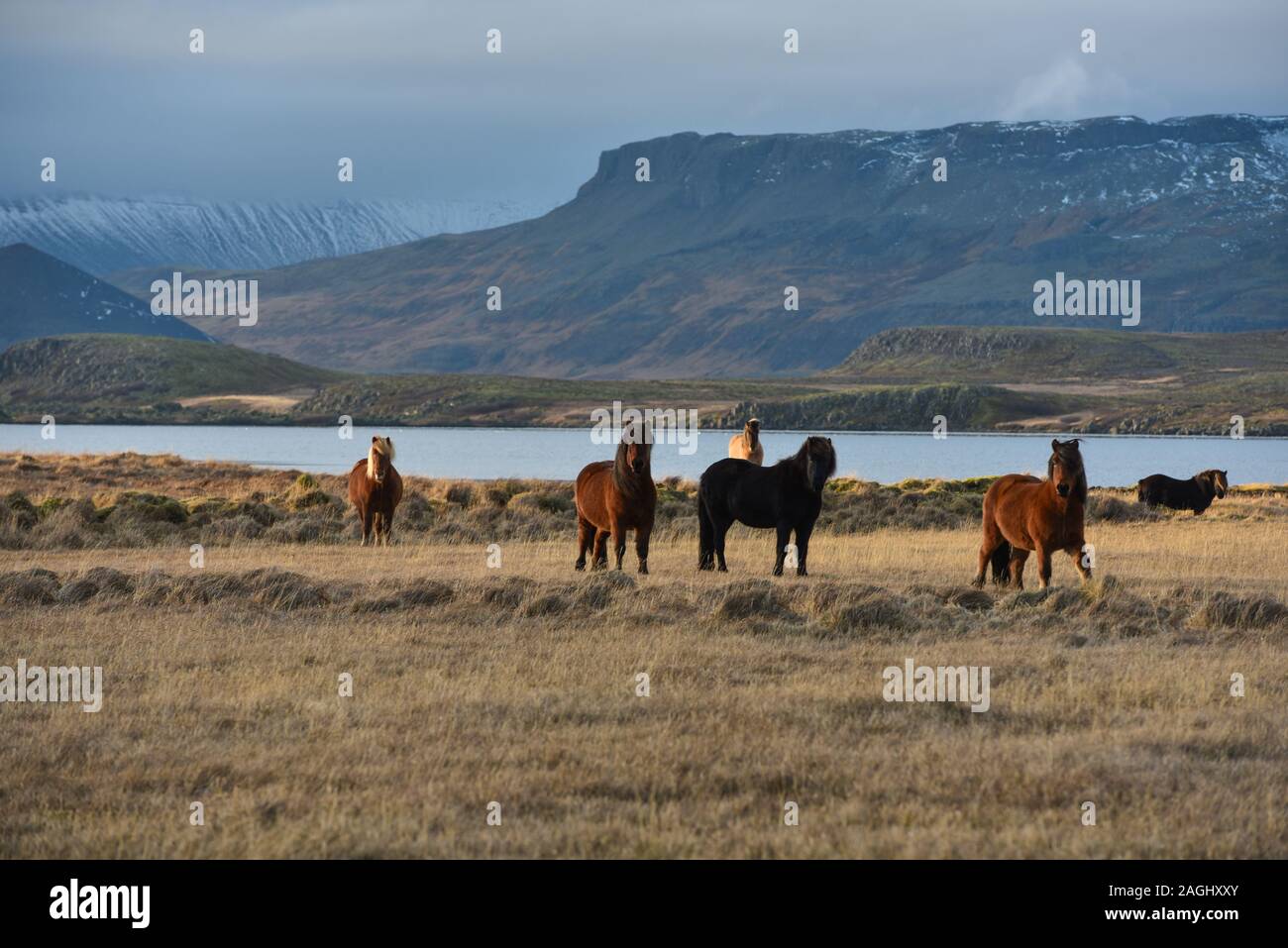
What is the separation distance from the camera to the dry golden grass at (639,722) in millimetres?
6973

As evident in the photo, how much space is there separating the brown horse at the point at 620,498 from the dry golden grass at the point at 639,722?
49.7 inches

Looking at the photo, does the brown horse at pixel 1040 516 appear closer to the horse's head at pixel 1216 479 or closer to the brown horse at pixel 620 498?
the brown horse at pixel 620 498

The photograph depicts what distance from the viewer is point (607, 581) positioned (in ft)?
51.5

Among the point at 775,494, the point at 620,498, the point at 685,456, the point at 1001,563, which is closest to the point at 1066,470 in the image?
the point at 1001,563

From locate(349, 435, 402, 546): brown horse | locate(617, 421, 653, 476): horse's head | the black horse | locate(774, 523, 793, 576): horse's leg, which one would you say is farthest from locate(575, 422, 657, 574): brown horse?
locate(349, 435, 402, 546): brown horse

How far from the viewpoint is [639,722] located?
9.23 m

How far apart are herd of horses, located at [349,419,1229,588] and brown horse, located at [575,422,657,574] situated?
0.01 meters

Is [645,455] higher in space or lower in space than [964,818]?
higher

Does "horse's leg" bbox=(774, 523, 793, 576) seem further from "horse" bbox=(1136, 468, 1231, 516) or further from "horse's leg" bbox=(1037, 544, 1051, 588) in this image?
"horse" bbox=(1136, 468, 1231, 516)

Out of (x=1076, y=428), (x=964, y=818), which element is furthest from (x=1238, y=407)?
(x=964, y=818)

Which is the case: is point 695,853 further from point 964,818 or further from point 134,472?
point 134,472
